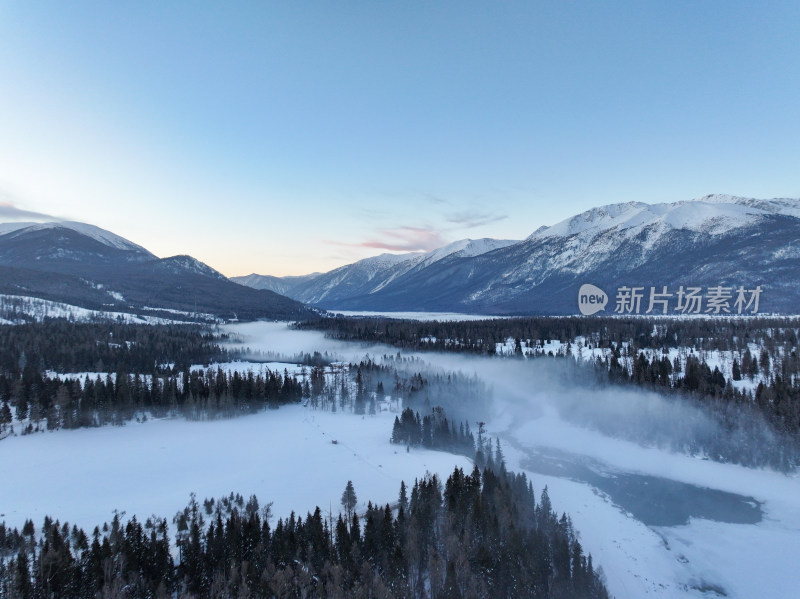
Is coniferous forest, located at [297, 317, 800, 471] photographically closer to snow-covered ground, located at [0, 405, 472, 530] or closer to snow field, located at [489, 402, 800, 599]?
snow field, located at [489, 402, 800, 599]

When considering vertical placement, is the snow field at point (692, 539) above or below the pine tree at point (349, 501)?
below

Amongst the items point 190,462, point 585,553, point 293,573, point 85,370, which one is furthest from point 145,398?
point 585,553

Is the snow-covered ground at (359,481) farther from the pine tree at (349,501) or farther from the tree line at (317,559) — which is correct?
the tree line at (317,559)

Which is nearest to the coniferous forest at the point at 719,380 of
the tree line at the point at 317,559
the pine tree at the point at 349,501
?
the tree line at the point at 317,559

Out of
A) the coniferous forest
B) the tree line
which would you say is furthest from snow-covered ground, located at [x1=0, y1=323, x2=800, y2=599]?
the tree line

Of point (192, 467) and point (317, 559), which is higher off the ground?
point (317, 559)

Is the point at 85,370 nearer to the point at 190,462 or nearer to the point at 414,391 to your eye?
the point at 190,462

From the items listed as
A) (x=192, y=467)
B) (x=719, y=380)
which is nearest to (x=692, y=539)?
(x=719, y=380)

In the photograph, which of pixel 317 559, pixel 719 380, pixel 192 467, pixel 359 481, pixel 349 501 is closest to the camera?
pixel 317 559

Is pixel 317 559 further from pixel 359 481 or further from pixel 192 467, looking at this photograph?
pixel 192 467

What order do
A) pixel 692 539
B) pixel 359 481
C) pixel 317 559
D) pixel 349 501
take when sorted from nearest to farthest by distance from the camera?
pixel 317 559 → pixel 349 501 → pixel 692 539 → pixel 359 481
